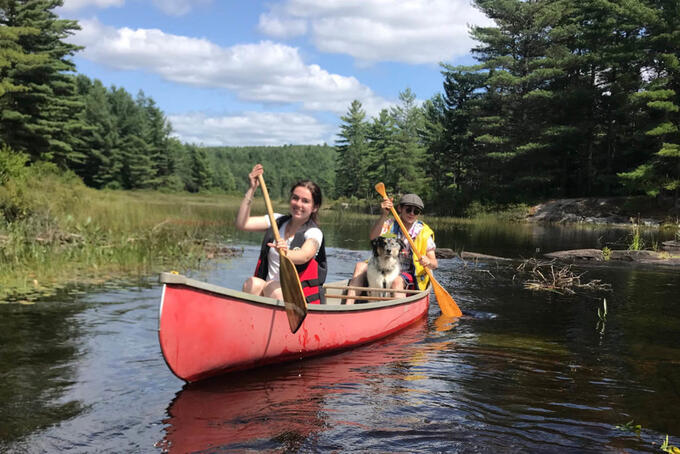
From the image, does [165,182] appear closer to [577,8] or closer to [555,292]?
[577,8]

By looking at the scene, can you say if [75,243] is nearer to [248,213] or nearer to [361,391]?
[248,213]

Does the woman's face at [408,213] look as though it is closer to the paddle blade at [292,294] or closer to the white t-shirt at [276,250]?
the white t-shirt at [276,250]

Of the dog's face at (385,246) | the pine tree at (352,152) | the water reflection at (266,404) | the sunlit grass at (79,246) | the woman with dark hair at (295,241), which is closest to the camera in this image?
the water reflection at (266,404)

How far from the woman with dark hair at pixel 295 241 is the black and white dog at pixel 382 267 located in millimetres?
1643

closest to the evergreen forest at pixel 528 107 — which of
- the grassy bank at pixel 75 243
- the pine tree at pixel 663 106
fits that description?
the pine tree at pixel 663 106

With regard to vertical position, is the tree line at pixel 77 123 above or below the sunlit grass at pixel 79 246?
above

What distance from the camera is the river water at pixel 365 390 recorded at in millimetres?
3875

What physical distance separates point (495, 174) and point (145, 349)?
37423mm

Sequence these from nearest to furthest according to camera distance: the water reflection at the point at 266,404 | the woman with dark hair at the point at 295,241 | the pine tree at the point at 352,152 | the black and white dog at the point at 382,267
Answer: the water reflection at the point at 266,404, the woman with dark hair at the point at 295,241, the black and white dog at the point at 382,267, the pine tree at the point at 352,152

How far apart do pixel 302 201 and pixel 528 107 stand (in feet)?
118

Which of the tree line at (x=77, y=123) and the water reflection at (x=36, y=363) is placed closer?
Result: the water reflection at (x=36, y=363)

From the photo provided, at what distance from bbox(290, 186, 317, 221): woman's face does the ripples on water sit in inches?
60.7

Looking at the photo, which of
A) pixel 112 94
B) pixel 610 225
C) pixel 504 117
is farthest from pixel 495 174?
pixel 112 94

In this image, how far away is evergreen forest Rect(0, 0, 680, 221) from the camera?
93.0ft
